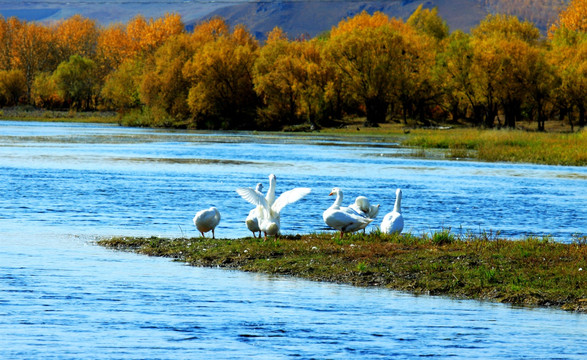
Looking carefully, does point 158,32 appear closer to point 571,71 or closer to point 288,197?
point 571,71

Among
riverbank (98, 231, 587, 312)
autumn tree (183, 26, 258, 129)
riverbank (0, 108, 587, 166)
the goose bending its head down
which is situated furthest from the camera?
autumn tree (183, 26, 258, 129)

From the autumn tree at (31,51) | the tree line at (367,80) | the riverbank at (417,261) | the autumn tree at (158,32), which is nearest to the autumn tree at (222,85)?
the tree line at (367,80)

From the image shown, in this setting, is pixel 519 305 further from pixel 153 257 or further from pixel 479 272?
pixel 153 257

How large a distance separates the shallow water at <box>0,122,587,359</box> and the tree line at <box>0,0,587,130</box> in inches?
2228

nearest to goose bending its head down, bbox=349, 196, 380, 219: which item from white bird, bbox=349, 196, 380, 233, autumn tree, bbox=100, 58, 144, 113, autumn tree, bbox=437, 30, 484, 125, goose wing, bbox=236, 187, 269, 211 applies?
white bird, bbox=349, 196, 380, 233

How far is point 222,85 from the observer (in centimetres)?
11081

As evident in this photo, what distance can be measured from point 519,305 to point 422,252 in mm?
3253

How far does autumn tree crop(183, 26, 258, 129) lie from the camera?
109m

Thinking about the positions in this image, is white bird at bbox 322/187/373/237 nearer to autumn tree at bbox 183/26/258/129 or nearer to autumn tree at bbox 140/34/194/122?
autumn tree at bbox 183/26/258/129

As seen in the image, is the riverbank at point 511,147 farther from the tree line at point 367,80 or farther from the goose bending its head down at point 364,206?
the goose bending its head down at point 364,206

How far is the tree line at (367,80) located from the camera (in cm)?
9531

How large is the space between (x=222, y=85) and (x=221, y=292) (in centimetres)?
9651

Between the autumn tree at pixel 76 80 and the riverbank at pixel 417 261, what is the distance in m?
128

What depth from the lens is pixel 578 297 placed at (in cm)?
1503
